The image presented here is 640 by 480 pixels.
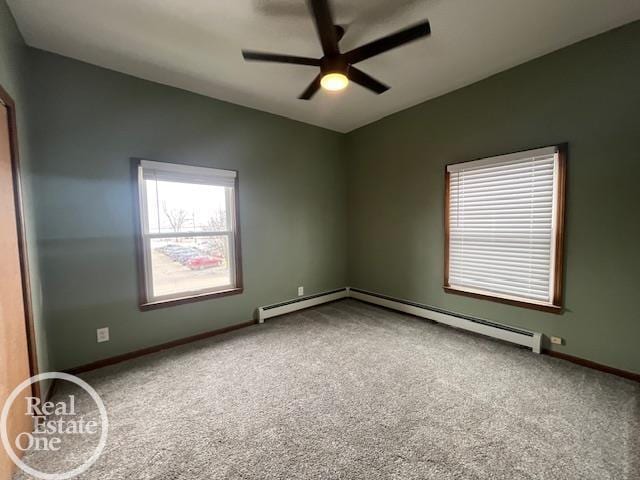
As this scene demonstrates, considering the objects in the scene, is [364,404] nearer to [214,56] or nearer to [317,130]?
[214,56]

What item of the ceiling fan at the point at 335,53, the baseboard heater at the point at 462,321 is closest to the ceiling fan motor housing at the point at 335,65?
the ceiling fan at the point at 335,53

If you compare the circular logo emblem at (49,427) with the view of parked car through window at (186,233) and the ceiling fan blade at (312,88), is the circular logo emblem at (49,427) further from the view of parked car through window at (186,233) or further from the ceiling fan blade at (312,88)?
the ceiling fan blade at (312,88)

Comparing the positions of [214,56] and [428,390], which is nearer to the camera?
[428,390]

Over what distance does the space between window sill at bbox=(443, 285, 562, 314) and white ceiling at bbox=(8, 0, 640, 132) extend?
7.41ft

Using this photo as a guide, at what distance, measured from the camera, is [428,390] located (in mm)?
1968

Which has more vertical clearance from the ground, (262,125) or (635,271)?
(262,125)

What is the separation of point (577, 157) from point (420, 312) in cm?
219

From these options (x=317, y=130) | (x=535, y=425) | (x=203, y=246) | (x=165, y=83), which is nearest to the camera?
(x=535, y=425)

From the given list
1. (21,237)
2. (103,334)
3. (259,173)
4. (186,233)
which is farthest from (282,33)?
(103,334)

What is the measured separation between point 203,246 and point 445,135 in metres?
3.09

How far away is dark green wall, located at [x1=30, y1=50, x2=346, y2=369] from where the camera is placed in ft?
7.07

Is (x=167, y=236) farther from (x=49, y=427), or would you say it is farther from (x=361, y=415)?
(x=361, y=415)

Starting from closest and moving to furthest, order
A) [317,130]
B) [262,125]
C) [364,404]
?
[364,404] < [262,125] < [317,130]

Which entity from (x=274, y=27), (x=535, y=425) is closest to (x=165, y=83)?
(x=274, y=27)
